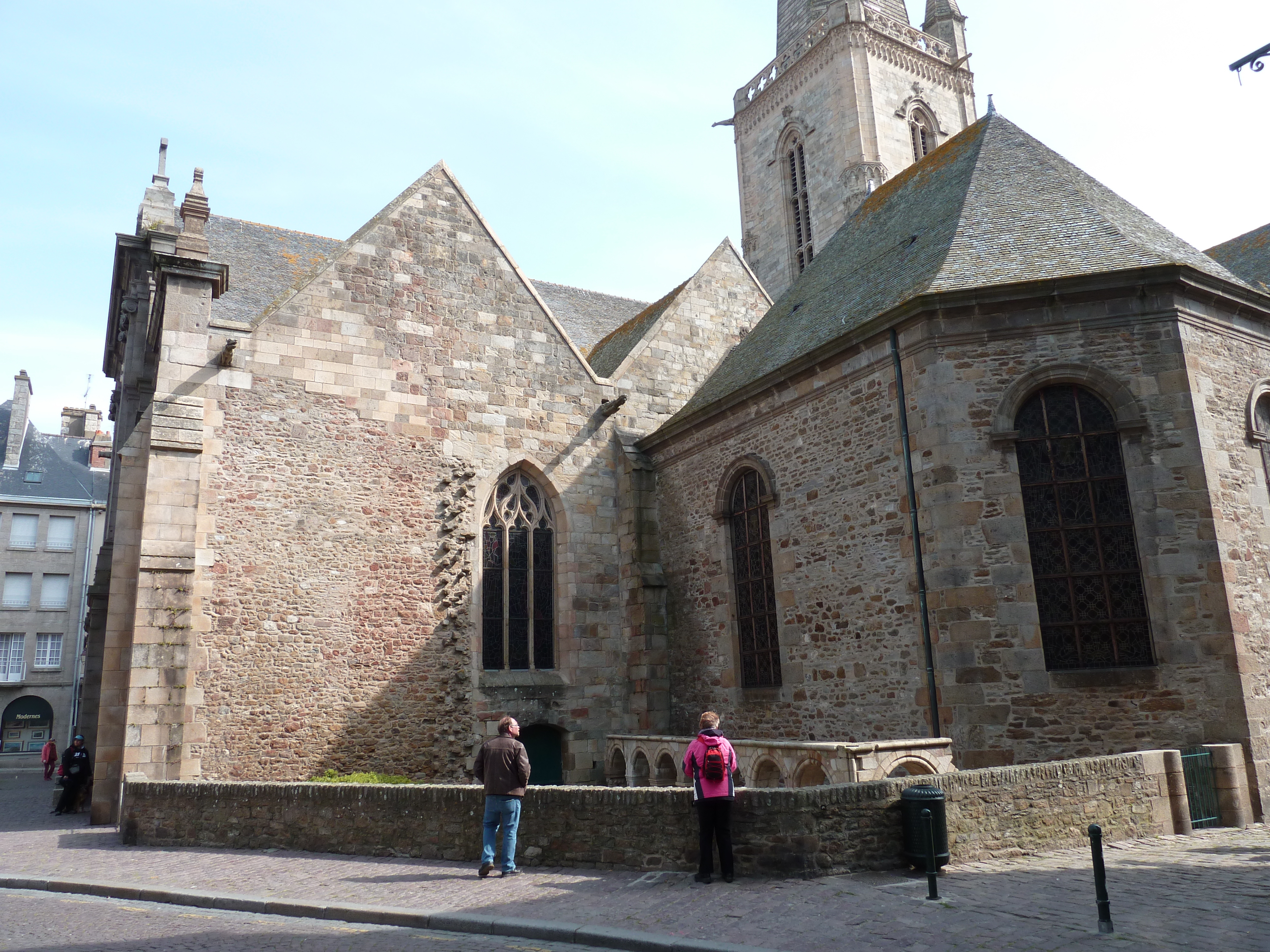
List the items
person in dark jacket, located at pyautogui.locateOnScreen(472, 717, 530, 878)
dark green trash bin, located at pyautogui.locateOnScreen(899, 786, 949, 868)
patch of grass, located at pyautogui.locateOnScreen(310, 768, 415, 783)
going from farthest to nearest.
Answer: patch of grass, located at pyautogui.locateOnScreen(310, 768, 415, 783) < person in dark jacket, located at pyautogui.locateOnScreen(472, 717, 530, 878) < dark green trash bin, located at pyautogui.locateOnScreen(899, 786, 949, 868)

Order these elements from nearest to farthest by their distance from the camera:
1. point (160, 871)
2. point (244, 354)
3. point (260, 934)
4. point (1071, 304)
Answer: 1. point (260, 934)
2. point (160, 871)
3. point (1071, 304)
4. point (244, 354)

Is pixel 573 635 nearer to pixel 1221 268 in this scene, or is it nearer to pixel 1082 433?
pixel 1082 433

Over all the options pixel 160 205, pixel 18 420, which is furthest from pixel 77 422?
pixel 160 205

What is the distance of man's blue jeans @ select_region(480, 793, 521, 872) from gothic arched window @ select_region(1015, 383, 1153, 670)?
21.5ft

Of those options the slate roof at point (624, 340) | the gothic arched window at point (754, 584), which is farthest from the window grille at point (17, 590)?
the gothic arched window at point (754, 584)

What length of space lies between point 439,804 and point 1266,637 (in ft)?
31.4

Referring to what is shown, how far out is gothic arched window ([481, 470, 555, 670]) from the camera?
15.9m

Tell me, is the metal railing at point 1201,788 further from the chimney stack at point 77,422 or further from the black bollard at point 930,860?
the chimney stack at point 77,422

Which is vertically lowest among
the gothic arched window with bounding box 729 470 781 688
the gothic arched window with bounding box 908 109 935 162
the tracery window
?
the gothic arched window with bounding box 729 470 781 688

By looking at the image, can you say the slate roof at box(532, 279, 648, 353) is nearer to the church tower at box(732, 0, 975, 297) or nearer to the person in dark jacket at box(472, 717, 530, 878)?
the church tower at box(732, 0, 975, 297)

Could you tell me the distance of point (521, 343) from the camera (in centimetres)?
1695

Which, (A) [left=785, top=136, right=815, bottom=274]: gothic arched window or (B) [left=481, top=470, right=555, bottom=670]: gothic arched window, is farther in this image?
(A) [left=785, top=136, right=815, bottom=274]: gothic arched window

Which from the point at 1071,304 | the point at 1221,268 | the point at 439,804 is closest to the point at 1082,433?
the point at 1071,304

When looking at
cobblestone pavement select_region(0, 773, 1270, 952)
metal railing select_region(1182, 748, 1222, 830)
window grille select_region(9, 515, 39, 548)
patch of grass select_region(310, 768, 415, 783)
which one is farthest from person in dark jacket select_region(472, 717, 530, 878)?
window grille select_region(9, 515, 39, 548)
